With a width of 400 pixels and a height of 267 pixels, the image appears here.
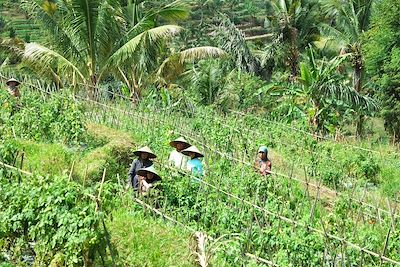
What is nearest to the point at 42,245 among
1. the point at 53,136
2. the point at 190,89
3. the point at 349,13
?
the point at 53,136

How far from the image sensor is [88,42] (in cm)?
1161

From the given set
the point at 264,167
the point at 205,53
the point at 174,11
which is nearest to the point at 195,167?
the point at 264,167

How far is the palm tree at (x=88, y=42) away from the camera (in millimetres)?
11344

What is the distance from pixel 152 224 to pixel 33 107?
436 centimetres

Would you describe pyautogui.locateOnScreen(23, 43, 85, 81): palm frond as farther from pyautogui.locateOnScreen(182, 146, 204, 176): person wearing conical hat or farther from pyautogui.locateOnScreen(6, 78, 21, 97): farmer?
pyautogui.locateOnScreen(182, 146, 204, 176): person wearing conical hat

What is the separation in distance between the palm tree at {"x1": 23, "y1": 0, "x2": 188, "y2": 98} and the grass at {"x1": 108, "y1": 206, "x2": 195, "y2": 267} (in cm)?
655

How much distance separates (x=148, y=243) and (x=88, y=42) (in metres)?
7.34

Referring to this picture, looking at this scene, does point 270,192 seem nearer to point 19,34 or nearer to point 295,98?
point 295,98

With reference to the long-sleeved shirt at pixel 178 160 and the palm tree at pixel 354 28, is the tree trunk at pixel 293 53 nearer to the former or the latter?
the palm tree at pixel 354 28

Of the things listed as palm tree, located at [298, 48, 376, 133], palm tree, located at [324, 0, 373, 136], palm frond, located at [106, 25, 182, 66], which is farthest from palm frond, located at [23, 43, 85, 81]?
palm tree, located at [324, 0, 373, 136]

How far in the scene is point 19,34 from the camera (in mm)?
31719

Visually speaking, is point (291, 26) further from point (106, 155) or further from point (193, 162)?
point (193, 162)

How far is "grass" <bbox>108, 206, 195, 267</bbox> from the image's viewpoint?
15.8 feet

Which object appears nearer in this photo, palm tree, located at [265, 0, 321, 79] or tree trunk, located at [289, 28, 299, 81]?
palm tree, located at [265, 0, 321, 79]
